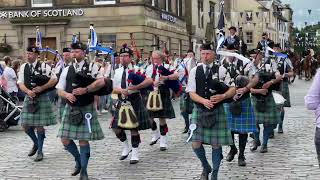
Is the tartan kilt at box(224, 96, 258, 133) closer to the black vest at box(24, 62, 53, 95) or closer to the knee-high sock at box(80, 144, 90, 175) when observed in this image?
the knee-high sock at box(80, 144, 90, 175)

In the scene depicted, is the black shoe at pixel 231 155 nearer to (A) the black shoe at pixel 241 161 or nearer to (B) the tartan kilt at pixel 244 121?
(A) the black shoe at pixel 241 161

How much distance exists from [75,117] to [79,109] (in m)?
0.13

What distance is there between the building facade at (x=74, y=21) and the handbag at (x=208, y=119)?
69.9 ft

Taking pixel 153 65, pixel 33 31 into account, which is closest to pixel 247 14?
pixel 33 31

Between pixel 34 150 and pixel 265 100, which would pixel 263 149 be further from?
pixel 34 150

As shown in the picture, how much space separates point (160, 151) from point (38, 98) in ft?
7.35

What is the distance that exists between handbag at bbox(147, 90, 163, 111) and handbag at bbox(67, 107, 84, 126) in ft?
8.95

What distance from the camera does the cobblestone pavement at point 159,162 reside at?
7.91 meters

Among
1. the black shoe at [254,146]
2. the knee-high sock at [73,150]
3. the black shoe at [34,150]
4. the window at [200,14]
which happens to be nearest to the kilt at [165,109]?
the black shoe at [254,146]

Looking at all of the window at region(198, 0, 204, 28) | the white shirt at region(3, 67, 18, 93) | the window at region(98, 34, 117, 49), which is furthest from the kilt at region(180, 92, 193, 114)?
the window at region(198, 0, 204, 28)

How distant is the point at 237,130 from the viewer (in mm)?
8445

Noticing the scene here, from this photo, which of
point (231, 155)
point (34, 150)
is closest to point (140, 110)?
point (231, 155)

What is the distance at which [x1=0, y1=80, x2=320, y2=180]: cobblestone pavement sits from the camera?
7914 millimetres

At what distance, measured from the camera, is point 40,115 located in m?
9.31
